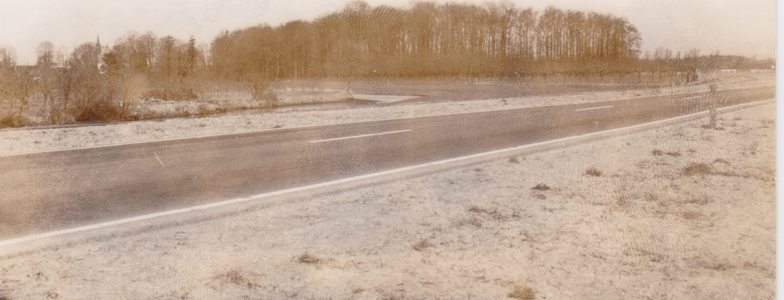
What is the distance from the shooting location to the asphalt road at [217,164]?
4871mm

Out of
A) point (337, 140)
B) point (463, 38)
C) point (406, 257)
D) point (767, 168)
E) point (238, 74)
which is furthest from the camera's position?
point (238, 74)

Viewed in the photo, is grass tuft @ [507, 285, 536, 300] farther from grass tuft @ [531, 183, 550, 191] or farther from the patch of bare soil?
grass tuft @ [531, 183, 550, 191]

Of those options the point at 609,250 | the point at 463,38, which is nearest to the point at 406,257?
Answer: the point at 609,250

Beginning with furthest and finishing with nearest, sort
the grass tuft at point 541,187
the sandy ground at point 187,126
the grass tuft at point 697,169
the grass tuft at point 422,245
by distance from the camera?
the sandy ground at point 187,126 < the grass tuft at point 697,169 < the grass tuft at point 541,187 < the grass tuft at point 422,245

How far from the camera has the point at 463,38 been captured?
12.3 m

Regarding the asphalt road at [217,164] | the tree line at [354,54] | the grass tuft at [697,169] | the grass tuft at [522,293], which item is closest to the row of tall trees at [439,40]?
the tree line at [354,54]

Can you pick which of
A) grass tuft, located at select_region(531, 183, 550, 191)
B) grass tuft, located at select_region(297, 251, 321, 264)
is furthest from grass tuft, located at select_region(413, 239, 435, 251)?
grass tuft, located at select_region(531, 183, 550, 191)

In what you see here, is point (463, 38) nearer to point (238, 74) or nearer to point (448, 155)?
point (448, 155)

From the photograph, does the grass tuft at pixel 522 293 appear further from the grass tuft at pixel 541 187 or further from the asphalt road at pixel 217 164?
the asphalt road at pixel 217 164

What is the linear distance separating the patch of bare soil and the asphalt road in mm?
1043

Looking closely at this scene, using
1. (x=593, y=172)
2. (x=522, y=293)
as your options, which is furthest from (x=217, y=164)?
(x=522, y=293)

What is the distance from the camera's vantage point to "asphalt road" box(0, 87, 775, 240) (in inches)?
192

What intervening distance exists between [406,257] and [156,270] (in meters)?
1.67

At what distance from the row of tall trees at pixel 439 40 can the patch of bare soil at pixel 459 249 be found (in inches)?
126
